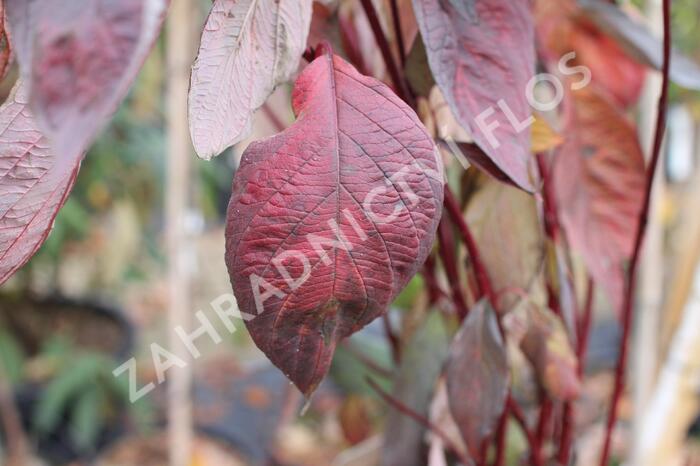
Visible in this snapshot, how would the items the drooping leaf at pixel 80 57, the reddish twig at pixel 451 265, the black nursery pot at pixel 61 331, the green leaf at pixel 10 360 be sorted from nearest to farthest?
the drooping leaf at pixel 80 57 < the reddish twig at pixel 451 265 < the green leaf at pixel 10 360 < the black nursery pot at pixel 61 331

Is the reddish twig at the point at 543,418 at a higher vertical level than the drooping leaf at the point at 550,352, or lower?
lower

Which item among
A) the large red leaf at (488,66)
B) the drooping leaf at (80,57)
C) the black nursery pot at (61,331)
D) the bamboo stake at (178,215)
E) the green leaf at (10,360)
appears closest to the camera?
the drooping leaf at (80,57)

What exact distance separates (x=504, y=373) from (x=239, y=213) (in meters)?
0.16

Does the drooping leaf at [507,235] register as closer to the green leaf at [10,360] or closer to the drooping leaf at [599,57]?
the drooping leaf at [599,57]

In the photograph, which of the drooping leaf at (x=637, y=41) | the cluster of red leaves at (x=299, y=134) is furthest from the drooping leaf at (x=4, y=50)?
the drooping leaf at (x=637, y=41)

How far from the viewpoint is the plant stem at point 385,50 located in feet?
0.85

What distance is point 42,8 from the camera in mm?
139

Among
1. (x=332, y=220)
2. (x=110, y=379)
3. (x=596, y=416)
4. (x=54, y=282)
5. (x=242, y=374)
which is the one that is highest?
(x=54, y=282)

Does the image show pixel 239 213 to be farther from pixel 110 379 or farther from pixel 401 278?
pixel 110 379

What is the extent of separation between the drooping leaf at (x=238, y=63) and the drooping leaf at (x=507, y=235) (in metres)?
0.16

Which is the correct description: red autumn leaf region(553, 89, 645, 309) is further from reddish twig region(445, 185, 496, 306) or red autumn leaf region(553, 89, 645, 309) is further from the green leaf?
the green leaf

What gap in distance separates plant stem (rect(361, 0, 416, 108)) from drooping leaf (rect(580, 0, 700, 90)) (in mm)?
178

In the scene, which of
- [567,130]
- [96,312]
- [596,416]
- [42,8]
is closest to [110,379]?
[96,312]

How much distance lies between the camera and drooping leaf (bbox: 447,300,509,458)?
0.32 m
